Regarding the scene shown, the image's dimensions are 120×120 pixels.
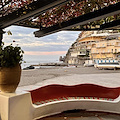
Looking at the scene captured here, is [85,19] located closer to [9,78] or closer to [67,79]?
[9,78]

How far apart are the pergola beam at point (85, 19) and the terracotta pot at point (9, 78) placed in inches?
53.6

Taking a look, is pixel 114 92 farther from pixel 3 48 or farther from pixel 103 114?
pixel 3 48

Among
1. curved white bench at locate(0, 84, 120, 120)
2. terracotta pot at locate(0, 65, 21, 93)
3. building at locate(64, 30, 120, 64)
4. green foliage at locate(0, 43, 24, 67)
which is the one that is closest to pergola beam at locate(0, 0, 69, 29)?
green foliage at locate(0, 43, 24, 67)

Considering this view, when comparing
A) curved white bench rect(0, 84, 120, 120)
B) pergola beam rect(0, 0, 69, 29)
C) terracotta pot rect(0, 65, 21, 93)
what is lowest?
curved white bench rect(0, 84, 120, 120)

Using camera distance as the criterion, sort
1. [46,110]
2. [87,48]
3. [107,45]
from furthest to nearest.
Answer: [87,48] < [107,45] < [46,110]

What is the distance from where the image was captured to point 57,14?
2.94 m

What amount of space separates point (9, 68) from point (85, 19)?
148cm

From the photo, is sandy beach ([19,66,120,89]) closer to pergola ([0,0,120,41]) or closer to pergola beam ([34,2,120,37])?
pergola beam ([34,2,120,37])

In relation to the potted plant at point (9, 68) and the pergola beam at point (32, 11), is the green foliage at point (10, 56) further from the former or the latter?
the pergola beam at point (32, 11)

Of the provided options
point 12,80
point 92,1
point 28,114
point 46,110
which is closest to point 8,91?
point 12,80

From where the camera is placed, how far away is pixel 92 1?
2.60 metres

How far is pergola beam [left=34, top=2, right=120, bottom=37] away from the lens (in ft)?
7.05

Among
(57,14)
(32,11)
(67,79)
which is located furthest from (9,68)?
(67,79)

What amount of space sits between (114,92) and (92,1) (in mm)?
1755
